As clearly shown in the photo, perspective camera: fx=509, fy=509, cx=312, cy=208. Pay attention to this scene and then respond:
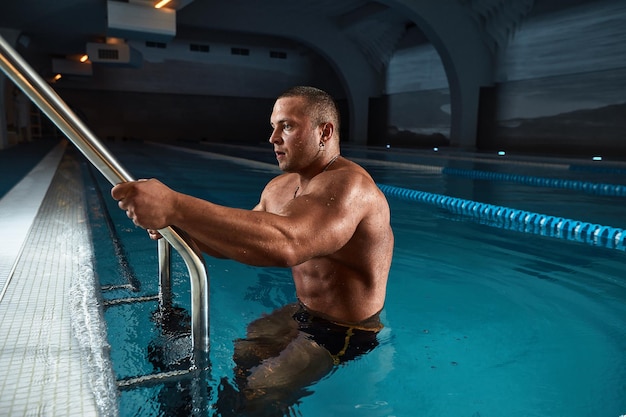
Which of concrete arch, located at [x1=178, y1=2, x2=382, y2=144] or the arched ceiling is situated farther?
concrete arch, located at [x1=178, y1=2, x2=382, y2=144]

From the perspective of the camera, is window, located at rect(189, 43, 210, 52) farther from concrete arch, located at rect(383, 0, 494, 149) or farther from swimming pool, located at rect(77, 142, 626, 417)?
swimming pool, located at rect(77, 142, 626, 417)

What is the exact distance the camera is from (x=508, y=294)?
11.3 ft

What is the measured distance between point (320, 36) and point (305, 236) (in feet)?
65.4

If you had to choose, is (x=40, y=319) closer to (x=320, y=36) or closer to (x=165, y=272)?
(x=165, y=272)

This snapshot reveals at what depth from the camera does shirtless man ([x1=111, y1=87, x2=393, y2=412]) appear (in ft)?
4.27

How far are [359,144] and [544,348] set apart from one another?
782 inches

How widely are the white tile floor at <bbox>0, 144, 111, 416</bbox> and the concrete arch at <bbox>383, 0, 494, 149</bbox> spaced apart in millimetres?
12950

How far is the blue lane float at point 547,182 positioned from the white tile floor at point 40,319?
7.37 meters

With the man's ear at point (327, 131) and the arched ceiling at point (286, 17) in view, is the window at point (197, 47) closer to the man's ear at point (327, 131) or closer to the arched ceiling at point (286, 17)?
the arched ceiling at point (286, 17)

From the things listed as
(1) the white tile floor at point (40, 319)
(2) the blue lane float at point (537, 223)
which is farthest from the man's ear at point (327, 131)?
(2) the blue lane float at point (537, 223)

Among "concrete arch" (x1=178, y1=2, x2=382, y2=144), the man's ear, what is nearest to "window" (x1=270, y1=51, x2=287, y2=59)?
"concrete arch" (x1=178, y1=2, x2=382, y2=144)

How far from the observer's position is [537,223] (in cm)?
562

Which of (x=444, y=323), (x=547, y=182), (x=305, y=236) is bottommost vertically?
(x=444, y=323)

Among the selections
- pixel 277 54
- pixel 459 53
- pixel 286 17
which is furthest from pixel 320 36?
pixel 459 53
